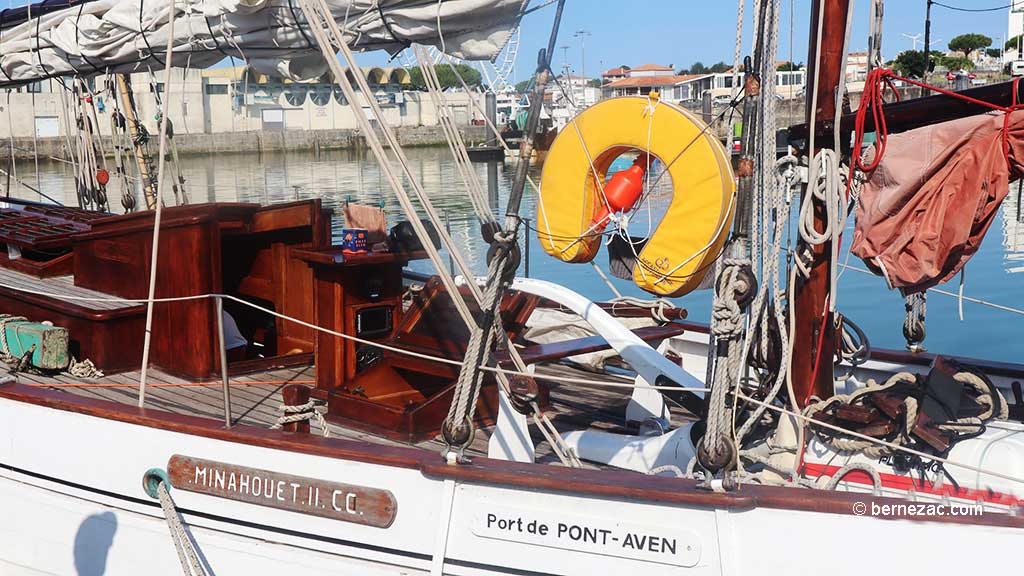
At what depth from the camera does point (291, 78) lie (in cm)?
720

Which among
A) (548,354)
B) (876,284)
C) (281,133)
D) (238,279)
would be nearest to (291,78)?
(238,279)

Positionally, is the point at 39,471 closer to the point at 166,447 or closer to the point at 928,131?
the point at 166,447

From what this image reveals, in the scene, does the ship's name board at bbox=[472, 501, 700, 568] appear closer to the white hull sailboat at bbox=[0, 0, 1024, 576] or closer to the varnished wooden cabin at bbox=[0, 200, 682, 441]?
the white hull sailboat at bbox=[0, 0, 1024, 576]

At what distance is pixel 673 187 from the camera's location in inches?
185

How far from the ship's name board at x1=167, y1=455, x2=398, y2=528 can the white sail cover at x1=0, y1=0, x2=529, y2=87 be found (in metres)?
2.33

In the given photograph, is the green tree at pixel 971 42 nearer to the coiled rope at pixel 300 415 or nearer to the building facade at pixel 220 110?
the building facade at pixel 220 110

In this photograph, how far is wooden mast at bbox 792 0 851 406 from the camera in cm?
461

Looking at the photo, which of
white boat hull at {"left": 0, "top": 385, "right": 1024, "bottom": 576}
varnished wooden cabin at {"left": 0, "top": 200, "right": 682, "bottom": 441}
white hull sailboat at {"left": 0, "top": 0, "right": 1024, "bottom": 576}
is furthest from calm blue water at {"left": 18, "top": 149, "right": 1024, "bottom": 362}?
white boat hull at {"left": 0, "top": 385, "right": 1024, "bottom": 576}

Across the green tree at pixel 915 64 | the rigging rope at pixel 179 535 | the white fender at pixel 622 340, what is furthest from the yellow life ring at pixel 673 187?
the green tree at pixel 915 64

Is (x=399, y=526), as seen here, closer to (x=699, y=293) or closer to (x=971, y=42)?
(x=699, y=293)

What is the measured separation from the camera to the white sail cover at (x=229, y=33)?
6.07 m

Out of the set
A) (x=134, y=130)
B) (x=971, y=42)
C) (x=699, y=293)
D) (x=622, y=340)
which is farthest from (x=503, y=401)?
(x=971, y=42)

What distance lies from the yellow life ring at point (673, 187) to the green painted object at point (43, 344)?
3074mm

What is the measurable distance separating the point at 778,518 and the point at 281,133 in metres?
48.2
